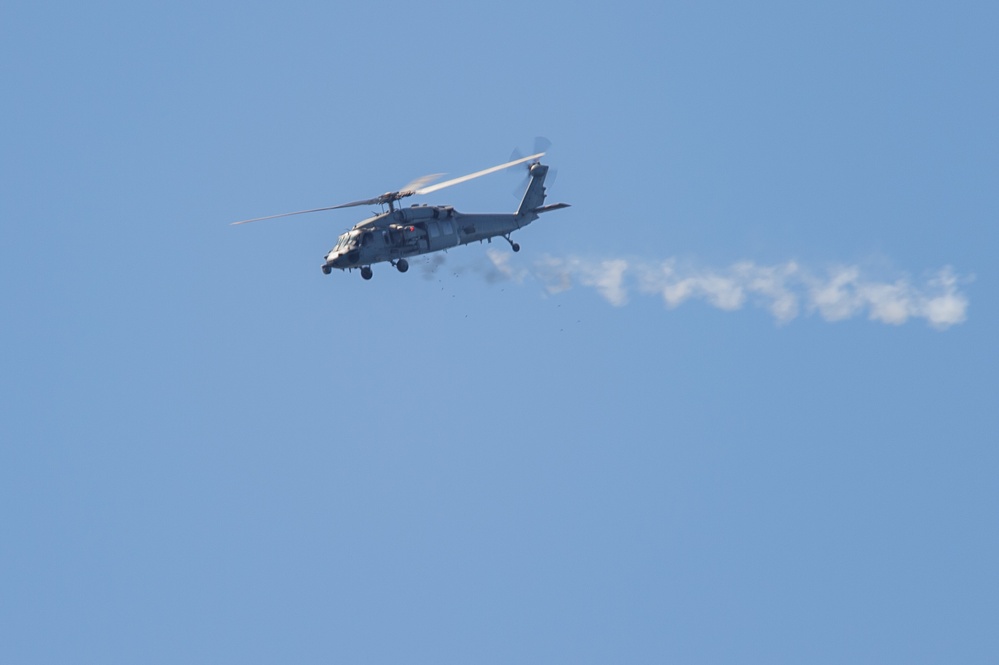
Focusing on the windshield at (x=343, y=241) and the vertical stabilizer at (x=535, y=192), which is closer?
the windshield at (x=343, y=241)

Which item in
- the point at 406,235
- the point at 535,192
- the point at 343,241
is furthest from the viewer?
the point at 535,192

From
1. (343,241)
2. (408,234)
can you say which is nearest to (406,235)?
(408,234)

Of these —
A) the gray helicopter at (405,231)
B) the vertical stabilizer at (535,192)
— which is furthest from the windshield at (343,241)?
the vertical stabilizer at (535,192)

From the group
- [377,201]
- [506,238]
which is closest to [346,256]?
[377,201]

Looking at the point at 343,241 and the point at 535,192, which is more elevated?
the point at 535,192

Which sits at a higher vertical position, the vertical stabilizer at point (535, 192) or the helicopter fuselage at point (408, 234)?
the vertical stabilizer at point (535, 192)

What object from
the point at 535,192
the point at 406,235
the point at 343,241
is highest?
the point at 535,192

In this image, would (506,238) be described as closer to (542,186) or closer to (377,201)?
(542,186)

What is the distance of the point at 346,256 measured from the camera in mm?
61344

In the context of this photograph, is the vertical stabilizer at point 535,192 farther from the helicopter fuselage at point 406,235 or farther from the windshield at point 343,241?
the windshield at point 343,241

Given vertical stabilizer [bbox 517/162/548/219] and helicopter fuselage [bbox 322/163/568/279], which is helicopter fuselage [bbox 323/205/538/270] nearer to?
helicopter fuselage [bbox 322/163/568/279]

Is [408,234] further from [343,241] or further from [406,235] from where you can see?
[343,241]

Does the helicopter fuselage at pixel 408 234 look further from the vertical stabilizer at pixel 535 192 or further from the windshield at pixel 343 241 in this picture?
the vertical stabilizer at pixel 535 192

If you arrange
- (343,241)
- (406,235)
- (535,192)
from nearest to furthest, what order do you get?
(343,241) < (406,235) < (535,192)
